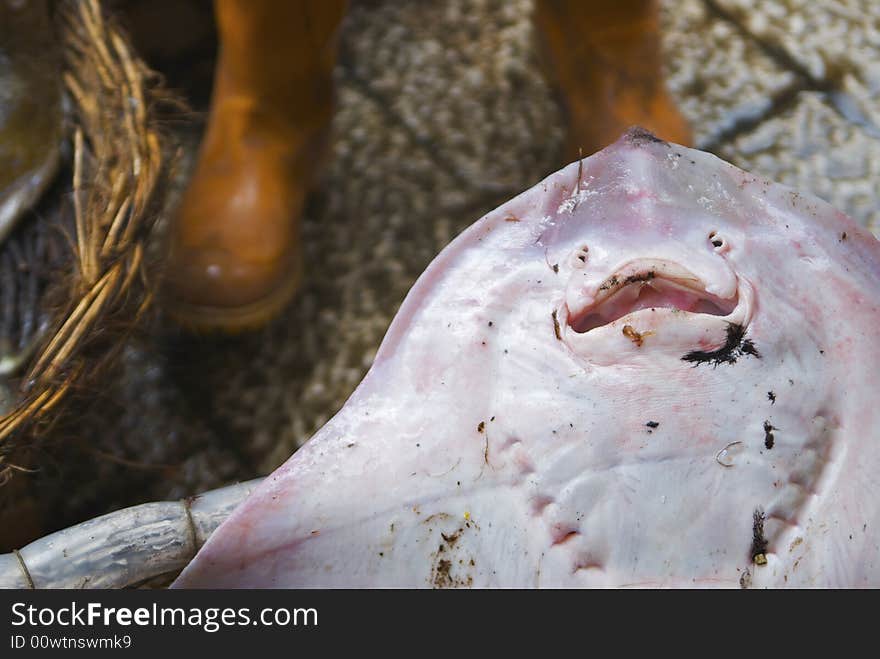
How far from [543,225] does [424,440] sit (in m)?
0.15

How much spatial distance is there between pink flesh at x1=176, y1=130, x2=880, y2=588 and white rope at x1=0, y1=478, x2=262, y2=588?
9 cm

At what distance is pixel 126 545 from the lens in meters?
0.61

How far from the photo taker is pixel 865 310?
0.57m

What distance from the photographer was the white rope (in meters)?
0.59

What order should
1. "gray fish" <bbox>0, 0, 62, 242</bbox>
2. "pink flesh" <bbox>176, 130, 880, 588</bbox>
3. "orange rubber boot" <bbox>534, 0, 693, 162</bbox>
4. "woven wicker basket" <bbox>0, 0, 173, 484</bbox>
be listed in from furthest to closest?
"orange rubber boot" <bbox>534, 0, 693, 162</bbox>
"gray fish" <bbox>0, 0, 62, 242</bbox>
"woven wicker basket" <bbox>0, 0, 173, 484</bbox>
"pink flesh" <bbox>176, 130, 880, 588</bbox>

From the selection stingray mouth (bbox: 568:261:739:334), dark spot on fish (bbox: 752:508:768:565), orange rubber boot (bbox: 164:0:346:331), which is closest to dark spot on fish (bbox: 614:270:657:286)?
stingray mouth (bbox: 568:261:739:334)

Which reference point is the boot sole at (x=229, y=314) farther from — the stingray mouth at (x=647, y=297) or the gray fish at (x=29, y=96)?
the stingray mouth at (x=647, y=297)

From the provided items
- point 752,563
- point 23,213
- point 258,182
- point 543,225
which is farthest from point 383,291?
point 752,563

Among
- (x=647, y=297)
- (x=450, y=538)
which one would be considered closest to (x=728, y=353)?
(x=647, y=297)

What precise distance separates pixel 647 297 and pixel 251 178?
0.55 meters

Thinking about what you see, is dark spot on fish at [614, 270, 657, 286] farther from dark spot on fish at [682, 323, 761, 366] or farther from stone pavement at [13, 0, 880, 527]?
stone pavement at [13, 0, 880, 527]

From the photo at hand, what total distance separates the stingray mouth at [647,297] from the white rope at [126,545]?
25cm

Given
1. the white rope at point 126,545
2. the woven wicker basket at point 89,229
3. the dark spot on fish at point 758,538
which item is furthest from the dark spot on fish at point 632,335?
→ the woven wicker basket at point 89,229

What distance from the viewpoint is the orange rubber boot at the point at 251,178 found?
96 centimetres
